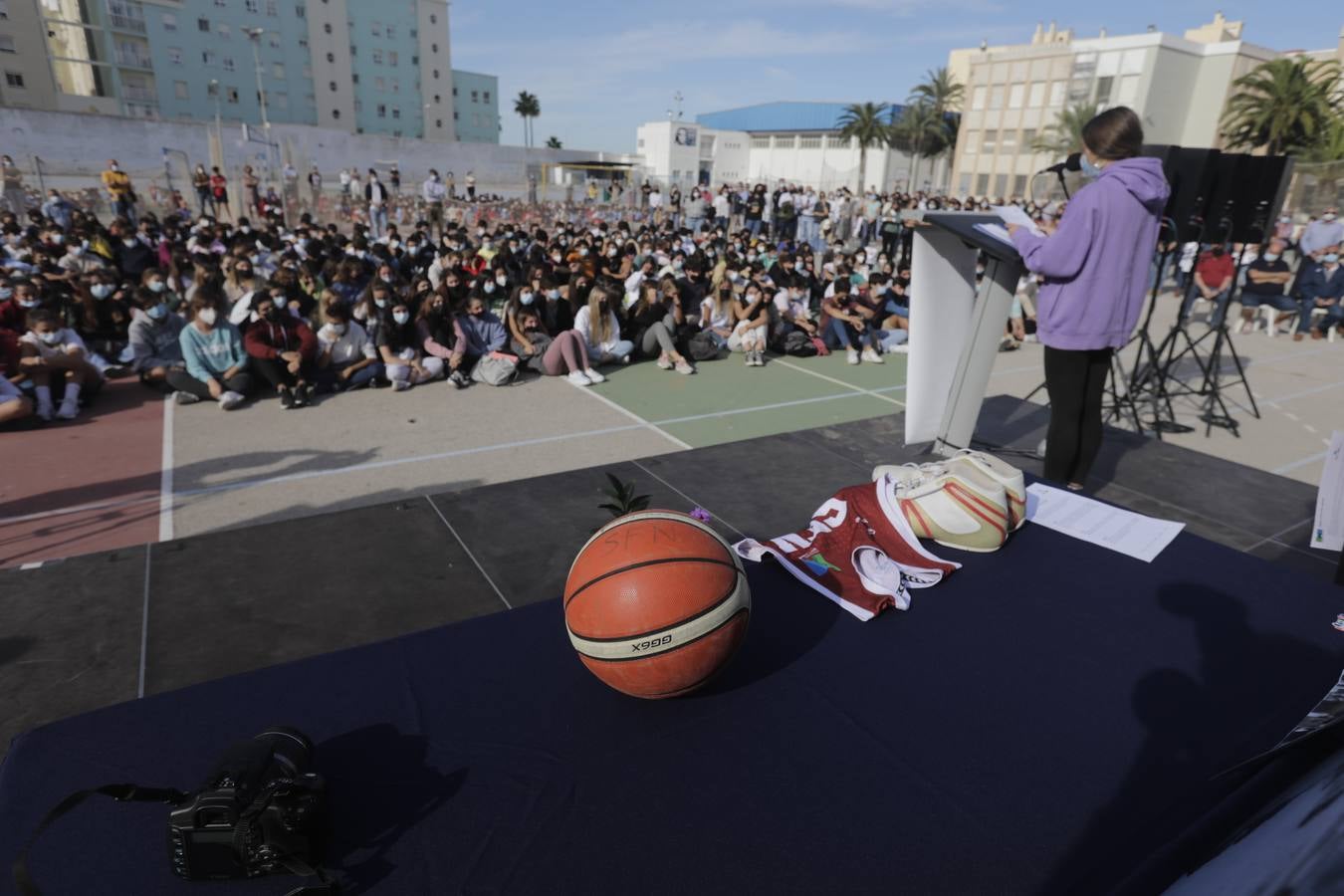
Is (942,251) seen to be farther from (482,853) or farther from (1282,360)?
(1282,360)

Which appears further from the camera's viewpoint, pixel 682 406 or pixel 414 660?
pixel 682 406

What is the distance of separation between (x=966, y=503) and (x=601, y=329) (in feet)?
21.9

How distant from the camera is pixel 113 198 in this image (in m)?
17.2

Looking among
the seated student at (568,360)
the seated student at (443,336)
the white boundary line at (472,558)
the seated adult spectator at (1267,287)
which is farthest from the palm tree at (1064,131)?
the white boundary line at (472,558)

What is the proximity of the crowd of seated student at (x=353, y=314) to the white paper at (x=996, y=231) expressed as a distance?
16.6 ft

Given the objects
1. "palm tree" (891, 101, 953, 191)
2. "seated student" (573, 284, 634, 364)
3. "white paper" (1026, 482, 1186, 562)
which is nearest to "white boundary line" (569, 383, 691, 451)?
"seated student" (573, 284, 634, 364)

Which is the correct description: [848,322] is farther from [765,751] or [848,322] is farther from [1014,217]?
[765,751]

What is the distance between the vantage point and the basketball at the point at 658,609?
1.99 meters

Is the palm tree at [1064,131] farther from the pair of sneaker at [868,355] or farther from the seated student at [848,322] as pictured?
the pair of sneaker at [868,355]

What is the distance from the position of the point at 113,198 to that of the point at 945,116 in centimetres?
6041

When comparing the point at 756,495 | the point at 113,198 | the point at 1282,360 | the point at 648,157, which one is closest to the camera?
the point at 756,495

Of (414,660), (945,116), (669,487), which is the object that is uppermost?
(945,116)

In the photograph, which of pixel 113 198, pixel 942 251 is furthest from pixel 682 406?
pixel 113 198

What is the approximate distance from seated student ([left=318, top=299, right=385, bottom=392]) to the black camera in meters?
6.70
